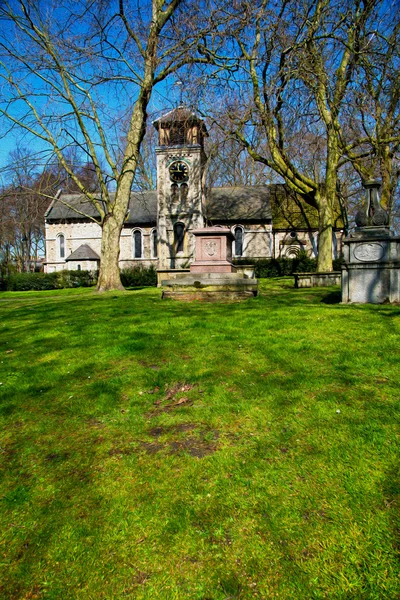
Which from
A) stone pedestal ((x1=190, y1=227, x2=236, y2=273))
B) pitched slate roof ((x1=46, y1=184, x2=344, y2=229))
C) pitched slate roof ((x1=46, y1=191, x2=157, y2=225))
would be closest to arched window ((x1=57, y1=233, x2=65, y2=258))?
pitched slate roof ((x1=46, y1=191, x2=157, y2=225))

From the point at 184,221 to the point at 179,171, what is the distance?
4.23 m

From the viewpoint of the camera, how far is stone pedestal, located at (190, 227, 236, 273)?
13.7m

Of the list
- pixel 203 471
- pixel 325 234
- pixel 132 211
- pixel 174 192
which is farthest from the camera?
pixel 132 211

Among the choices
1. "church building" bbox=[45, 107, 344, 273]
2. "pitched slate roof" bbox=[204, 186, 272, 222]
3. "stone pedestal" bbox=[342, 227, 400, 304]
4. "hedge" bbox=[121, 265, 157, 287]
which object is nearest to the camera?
"stone pedestal" bbox=[342, 227, 400, 304]

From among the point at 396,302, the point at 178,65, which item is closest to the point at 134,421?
the point at 396,302

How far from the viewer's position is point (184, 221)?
34.2m

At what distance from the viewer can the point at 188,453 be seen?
338cm

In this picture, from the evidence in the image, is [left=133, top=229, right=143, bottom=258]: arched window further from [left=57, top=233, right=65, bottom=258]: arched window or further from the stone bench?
the stone bench

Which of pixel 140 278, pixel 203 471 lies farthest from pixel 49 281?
pixel 203 471

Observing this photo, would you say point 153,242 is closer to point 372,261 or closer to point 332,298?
point 332,298

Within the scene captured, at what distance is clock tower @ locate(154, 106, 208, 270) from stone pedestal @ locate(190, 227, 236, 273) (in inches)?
777

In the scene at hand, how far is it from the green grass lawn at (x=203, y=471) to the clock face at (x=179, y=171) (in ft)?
100

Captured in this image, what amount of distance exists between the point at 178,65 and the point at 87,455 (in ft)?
44.4

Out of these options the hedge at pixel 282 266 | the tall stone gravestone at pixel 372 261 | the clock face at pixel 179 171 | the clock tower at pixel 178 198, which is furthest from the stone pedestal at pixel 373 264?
the clock face at pixel 179 171
